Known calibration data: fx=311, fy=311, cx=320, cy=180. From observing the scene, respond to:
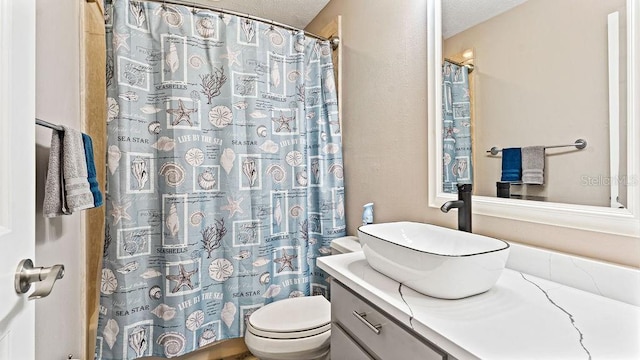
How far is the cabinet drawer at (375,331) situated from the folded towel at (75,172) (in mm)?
961

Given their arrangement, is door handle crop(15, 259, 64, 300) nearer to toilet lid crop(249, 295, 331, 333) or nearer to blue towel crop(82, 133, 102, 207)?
blue towel crop(82, 133, 102, 207)

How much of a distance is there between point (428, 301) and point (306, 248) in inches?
50.8

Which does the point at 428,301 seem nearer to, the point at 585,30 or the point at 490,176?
the point at 490,176

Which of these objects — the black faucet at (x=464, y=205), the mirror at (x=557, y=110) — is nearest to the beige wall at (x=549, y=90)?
the mirror at (x=557, y=110)

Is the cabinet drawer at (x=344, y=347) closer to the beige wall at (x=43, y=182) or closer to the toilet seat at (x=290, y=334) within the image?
the toilet seat at (x=290, y=334)

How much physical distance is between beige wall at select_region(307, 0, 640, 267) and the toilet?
2.13 ft

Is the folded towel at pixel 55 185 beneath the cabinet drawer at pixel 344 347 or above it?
above

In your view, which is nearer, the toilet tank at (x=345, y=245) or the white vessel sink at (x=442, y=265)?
the white vessel sink at (x=442, y=265)

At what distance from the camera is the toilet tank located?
1720mm

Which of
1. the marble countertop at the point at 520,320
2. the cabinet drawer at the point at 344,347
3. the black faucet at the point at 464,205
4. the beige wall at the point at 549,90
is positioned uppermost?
the beige wall at the point at 549,90

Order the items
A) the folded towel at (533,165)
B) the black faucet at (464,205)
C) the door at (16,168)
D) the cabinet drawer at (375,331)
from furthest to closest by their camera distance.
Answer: the black faucet at (464,205)
the folded towel at (533,165)
the cabinet drawer at (375,331)
the door at (16,168)

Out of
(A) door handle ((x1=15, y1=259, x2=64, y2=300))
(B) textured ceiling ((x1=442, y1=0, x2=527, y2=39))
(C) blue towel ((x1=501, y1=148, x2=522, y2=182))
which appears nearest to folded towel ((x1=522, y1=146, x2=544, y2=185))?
(C) blue towel ((x1=501, y1=148, x2=522, y2=182))

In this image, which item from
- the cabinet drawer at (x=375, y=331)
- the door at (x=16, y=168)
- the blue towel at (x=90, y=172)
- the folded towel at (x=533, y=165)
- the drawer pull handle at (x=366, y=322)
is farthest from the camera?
the blue towel at (x=90, y=172)

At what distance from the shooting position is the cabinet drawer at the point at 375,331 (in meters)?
0.72
